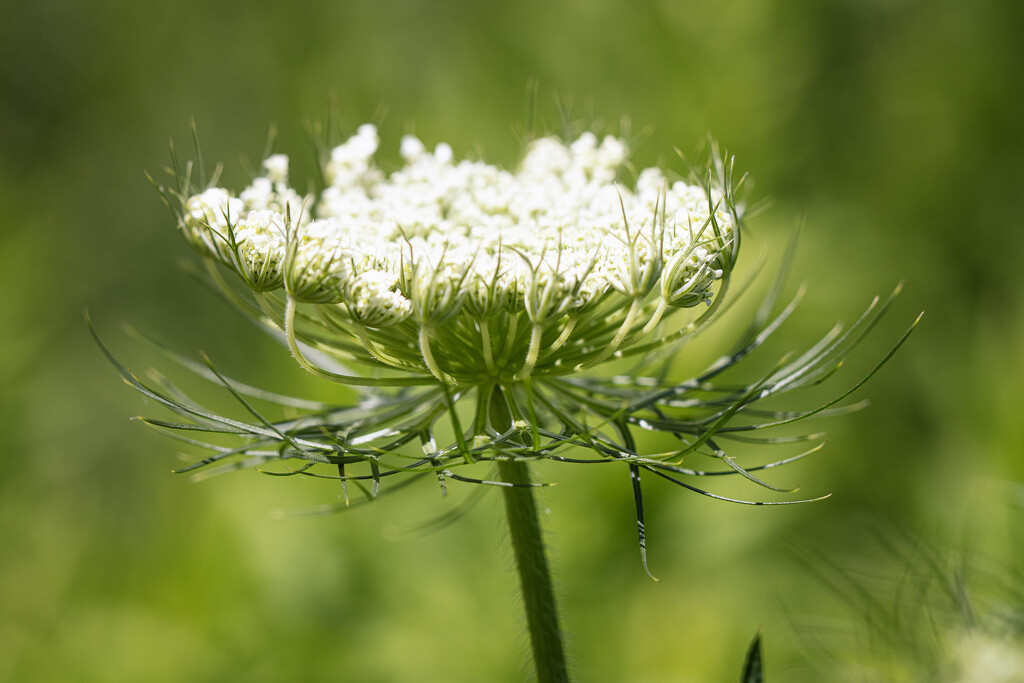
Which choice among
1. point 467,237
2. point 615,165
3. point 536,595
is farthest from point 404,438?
point 615,165

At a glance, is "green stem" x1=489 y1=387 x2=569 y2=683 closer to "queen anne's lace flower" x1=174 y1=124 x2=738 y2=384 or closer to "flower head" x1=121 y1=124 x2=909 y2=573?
"flower head" x1=121 y1=124 x2=909 y2=573

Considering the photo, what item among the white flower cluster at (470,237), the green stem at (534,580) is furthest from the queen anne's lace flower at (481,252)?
the green stem at (534,580)

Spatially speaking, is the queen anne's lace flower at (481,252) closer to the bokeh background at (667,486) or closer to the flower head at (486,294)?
the flower head at (486,294)

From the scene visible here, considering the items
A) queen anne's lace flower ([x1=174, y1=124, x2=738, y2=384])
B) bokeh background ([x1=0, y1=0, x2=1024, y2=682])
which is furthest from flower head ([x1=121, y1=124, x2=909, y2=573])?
bokeh background ([x1=0, y1=0, x2=1024, y2=682])


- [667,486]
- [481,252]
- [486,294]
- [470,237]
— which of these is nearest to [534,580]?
[486,294]

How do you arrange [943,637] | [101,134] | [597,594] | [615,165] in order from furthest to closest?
[101,134] < [597,594] < [943,637] < [615,165]

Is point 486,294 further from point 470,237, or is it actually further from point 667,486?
point 667,486

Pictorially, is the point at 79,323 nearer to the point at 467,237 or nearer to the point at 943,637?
the point at 467,237
